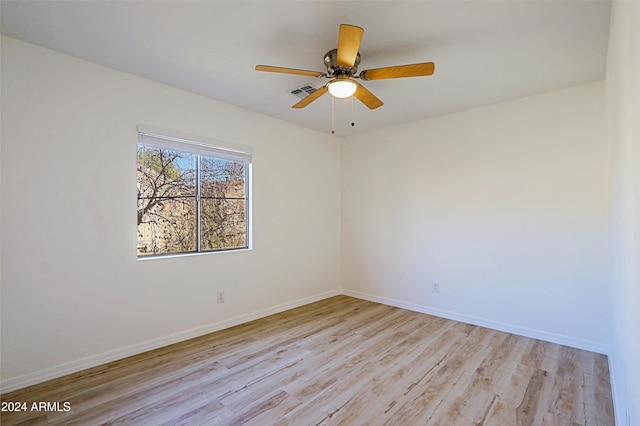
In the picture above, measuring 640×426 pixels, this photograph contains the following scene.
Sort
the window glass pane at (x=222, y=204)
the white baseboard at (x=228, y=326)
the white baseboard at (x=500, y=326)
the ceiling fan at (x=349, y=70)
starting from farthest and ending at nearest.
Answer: the window glass pane at (x=222, y=204)
the white baseboard at (x=500, y=326)
the white baseboard at (x=228, y=326)
the ceiling fan at (x=349, y=70)

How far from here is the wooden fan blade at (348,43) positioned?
65.1 inches

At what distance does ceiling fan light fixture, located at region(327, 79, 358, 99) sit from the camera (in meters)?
2.15

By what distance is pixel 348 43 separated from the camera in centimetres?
179

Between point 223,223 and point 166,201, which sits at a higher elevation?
point 166,201

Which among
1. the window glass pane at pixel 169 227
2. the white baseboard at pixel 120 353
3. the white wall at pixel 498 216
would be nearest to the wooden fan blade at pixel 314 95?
the window glass pane at pixel 169 227

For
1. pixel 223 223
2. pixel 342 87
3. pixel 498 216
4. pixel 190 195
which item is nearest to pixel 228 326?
pixel 223 223

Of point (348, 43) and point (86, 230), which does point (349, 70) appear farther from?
point (86, 230)

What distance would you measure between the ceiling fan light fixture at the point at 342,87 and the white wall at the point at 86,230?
1.64m

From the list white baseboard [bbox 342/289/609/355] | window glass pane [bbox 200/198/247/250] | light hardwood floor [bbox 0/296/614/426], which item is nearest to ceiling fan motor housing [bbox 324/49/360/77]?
window glass pane [bbox 200/198/247/250]

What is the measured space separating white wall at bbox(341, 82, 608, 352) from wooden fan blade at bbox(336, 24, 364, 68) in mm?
2237

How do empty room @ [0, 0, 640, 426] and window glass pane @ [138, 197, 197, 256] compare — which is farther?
window glass pane @ [138, 197, 197, 256]

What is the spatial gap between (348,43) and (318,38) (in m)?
0.46

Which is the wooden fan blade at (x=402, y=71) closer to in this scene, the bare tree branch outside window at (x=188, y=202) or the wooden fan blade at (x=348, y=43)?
the wooden fan blade at (x=348, y=43)

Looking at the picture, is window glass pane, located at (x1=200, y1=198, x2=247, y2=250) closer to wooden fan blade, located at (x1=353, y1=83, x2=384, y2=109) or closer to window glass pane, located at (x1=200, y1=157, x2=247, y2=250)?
window glass pane, located at (x1=200, y1=157, x2=247, y2=250)
